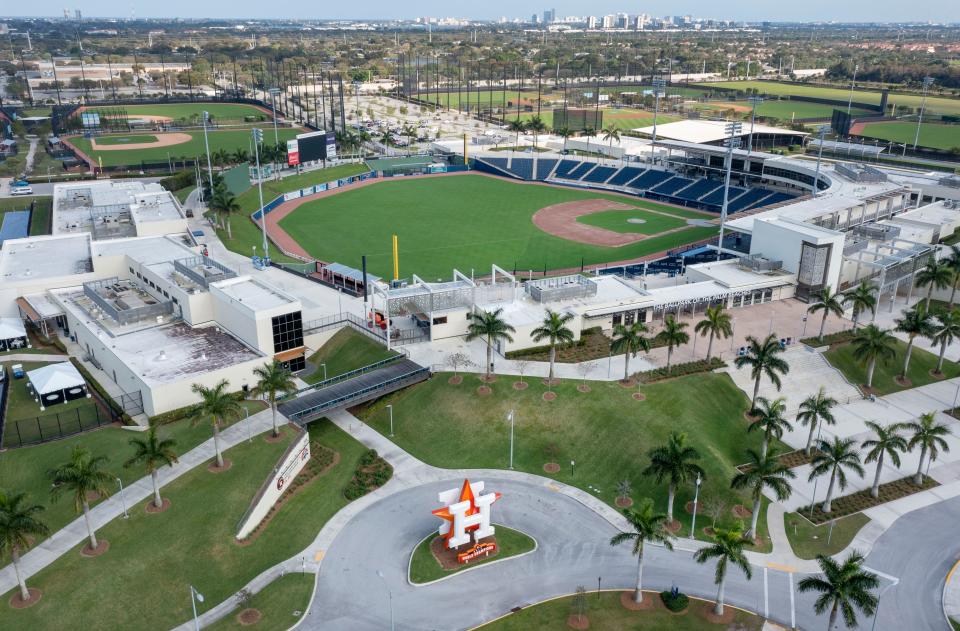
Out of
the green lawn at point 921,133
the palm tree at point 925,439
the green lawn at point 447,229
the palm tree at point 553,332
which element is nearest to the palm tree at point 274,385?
the palm tree at point 553,332

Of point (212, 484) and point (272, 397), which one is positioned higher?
point (272, 397)

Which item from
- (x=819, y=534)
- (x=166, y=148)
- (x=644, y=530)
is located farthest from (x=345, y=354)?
(x=166, y=148)

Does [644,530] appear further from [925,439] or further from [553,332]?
[925,439]

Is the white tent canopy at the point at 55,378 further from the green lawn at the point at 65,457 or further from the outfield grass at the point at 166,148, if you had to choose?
the outfield grass at the point at 166,148

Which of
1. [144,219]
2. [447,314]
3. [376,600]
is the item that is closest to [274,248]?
[144,219]

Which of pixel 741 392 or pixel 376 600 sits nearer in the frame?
pixel 376 600

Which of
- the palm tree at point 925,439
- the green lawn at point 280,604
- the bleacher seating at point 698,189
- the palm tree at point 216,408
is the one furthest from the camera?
the bleacher seating at point 698,189

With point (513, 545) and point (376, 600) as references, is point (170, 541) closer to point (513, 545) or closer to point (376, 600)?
point (376, 600)
